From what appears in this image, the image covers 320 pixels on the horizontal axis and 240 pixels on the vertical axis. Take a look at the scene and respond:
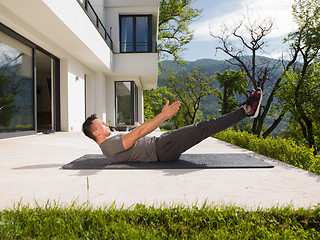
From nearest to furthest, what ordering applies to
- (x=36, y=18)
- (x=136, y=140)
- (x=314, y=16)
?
1. (x=136, y=140)
2. (x=36, y=18)
3. (x=314, y=16)

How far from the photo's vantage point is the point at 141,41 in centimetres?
1169

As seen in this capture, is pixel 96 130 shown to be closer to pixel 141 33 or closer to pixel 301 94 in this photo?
pixel 141 33

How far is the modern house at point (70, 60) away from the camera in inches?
210

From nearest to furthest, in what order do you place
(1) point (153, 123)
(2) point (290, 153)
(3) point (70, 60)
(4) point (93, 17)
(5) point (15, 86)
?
(1) point (153, 123), (2) point (290, 153), (5) point (15, 86), (3) point (70, 60), (4) point (93, 17)

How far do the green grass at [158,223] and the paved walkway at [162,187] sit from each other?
116 mm

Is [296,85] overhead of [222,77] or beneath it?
beneath

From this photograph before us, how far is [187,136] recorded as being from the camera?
2590 millimetres

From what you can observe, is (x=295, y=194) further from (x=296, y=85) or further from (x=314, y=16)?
(x=314, y=16)

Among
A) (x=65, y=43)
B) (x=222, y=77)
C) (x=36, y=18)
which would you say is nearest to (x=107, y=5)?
(x=65, y=43)

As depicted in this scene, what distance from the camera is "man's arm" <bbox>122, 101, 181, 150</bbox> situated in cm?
238

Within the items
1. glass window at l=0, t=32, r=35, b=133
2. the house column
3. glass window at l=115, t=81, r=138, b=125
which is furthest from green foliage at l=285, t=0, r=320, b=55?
glass window at l=0, t=32, r=35, b=133

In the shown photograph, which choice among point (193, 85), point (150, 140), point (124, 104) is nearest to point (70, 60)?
point (124, 104)

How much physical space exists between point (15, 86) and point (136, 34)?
23.8 ft

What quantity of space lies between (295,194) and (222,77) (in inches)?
576
